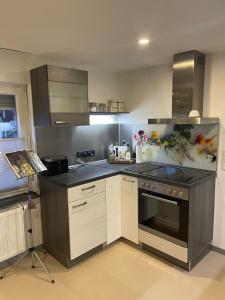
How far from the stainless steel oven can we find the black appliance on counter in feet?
2.96

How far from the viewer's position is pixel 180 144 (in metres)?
2.84

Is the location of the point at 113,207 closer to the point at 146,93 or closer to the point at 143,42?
the point at 146,93

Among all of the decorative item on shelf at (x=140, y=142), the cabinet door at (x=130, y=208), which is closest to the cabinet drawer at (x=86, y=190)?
the cabinet door at (x=130, y=208)

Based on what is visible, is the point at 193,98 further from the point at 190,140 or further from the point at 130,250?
the point at 130,250

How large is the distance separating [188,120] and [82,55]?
1339mm

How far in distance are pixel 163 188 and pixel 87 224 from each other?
0.89 meters

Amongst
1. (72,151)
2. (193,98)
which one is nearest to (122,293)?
(72,151)

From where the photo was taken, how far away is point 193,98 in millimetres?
2461

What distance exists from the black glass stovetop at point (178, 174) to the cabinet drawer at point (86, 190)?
531 mm

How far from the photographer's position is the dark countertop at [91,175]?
2279 mm

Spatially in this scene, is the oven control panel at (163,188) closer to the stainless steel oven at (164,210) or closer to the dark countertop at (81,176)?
the stainless steel oven at (164,210)

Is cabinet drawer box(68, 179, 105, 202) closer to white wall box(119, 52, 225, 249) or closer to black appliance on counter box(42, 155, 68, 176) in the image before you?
black appliance on counter box(42, 155, 68, 176)

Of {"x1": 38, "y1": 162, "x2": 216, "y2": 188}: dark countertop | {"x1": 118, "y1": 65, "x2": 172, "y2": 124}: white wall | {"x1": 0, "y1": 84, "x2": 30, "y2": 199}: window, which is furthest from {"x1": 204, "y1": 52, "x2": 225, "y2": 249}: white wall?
{"x1": 0, "y1": 84, "x2": 30, "y2": 199}: window

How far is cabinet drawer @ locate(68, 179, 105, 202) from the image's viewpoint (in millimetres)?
2266
